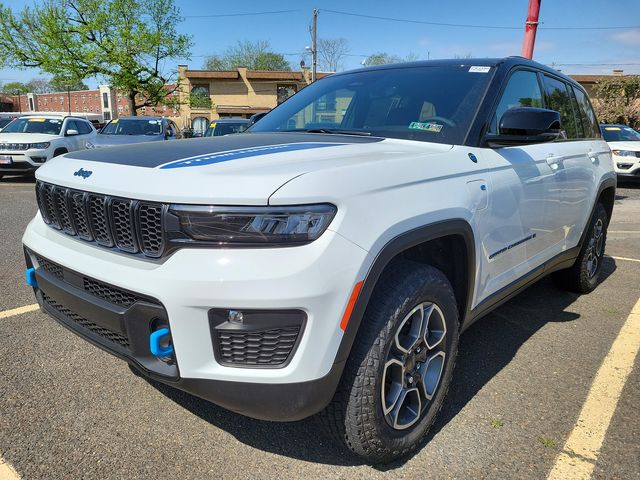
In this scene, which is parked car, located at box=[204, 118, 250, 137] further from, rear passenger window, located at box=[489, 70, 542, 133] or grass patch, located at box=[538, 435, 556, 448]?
grass patch, located at box=[538, 435, 556, 448]

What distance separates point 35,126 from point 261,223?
13.6 metres

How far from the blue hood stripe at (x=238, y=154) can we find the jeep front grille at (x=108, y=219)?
212 mm

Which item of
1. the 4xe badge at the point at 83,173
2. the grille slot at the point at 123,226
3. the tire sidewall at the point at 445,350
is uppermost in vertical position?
the 4xe badge at the point at 83,173

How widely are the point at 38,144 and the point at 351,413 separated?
1218 centimetres

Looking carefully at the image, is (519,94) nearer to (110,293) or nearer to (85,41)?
(110,293)

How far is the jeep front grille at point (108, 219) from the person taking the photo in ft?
6.07

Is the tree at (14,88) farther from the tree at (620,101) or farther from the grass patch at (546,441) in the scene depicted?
the grass patch at (546,441)

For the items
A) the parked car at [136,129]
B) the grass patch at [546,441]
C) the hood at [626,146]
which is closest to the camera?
the grass patch at [546,441]

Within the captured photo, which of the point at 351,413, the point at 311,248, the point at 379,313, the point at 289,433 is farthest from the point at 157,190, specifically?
the point at 289,433

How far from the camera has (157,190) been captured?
5.92 feet

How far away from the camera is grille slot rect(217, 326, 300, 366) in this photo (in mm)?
1734

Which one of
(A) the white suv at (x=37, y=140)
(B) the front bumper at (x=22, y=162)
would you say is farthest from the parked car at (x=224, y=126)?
(B) the front bumper at (x=22, y=162)

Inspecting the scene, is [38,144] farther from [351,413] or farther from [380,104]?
[351,413]

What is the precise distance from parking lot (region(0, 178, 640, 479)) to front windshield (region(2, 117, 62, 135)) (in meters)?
11.0
